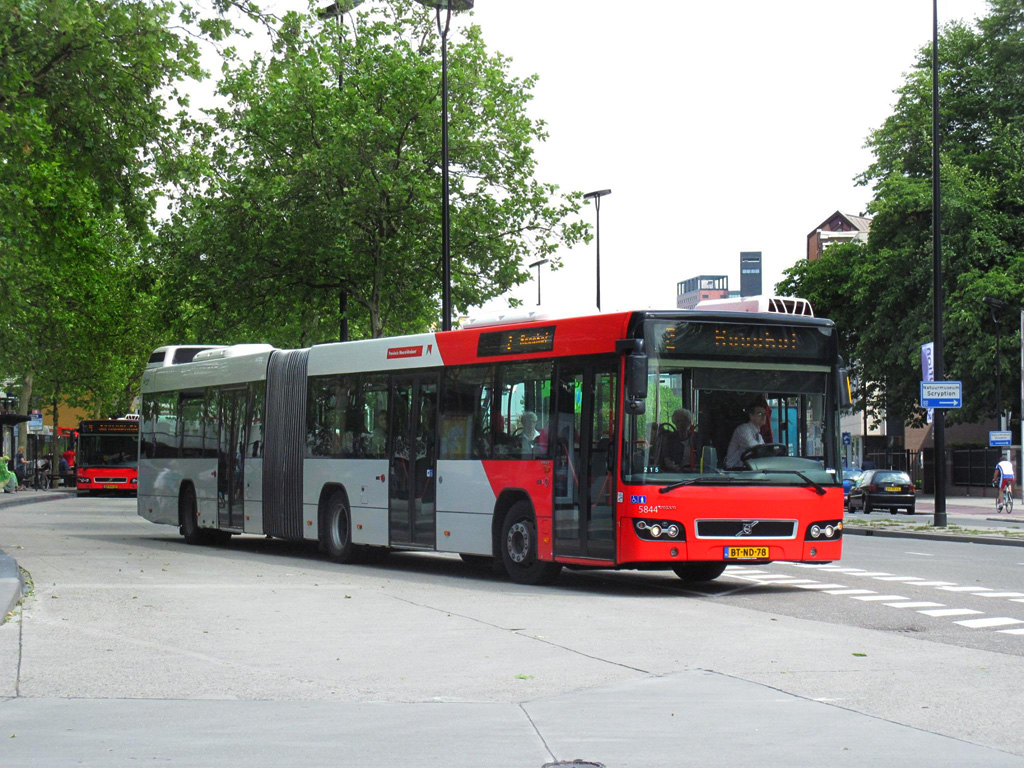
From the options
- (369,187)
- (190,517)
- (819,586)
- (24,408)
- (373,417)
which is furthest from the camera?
(24,408)

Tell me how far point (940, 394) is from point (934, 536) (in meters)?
3.86

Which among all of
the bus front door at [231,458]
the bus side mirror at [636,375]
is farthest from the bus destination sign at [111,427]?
the bus side mirror at [636,375]

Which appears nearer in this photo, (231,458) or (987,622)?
(987,622)

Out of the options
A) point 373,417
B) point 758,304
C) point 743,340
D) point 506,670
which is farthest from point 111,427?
point 506,670

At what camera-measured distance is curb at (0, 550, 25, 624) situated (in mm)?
12156

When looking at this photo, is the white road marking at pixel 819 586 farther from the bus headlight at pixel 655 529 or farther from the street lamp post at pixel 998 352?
the street lamp post at pixel 998 352

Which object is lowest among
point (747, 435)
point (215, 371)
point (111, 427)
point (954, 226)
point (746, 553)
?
point (746, 553)

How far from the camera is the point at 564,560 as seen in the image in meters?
15.4

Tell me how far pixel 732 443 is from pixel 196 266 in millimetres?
27413

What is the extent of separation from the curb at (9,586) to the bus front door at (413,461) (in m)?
4.70

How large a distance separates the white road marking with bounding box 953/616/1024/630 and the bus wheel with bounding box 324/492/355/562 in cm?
917

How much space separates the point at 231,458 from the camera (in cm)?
2281

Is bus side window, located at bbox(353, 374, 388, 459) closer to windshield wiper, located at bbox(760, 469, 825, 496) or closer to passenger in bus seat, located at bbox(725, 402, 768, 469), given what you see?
passenger in bus seat, located at bbox(725, 402, 768, 469)

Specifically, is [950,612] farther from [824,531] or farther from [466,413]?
[466,413]
